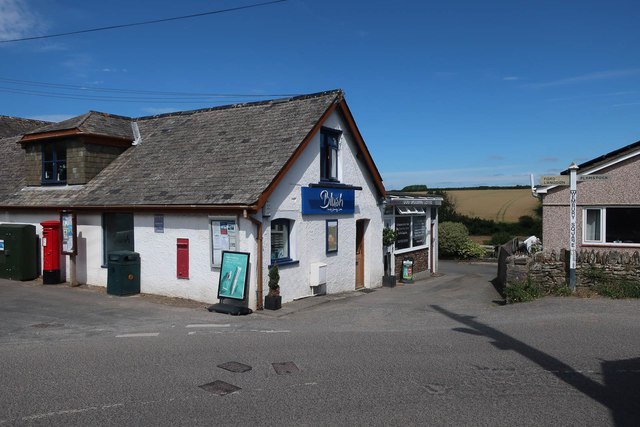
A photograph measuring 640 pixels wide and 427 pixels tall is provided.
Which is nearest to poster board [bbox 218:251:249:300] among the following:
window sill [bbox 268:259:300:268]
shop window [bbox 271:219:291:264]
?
window sill [bbox 268:259:300:268]

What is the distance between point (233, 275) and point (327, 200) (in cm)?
399

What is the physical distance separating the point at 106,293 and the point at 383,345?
8893mm

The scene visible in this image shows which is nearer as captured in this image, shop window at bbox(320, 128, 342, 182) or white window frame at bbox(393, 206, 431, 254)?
shop window at bbox(320, 128, 342, 182)

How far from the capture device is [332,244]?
1542 centimetres

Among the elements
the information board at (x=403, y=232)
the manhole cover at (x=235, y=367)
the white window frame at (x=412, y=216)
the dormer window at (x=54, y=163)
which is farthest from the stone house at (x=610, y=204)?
the dormer window at (x=54, y=163)

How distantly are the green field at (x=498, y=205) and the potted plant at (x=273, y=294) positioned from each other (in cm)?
3923

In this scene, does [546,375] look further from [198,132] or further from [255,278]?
[198,132]

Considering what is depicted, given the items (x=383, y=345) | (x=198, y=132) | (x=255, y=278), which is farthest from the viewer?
(x=198, y=132)

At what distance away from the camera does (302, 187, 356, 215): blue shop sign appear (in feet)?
46.3

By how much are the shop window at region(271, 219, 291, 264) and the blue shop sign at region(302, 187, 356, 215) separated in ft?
2.24

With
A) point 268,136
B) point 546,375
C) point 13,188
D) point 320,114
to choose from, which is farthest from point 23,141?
point 546,375

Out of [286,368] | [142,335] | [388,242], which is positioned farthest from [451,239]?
[286,368]

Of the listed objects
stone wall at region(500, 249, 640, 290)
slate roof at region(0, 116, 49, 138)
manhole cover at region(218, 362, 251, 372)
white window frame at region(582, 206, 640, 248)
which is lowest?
manhole cover at region(218, 362, 251, 372)

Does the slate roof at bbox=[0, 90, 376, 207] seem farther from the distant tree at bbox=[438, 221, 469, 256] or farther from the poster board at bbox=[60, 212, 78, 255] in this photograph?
the distant tree at bbox=[438, 221, 469, 256]
